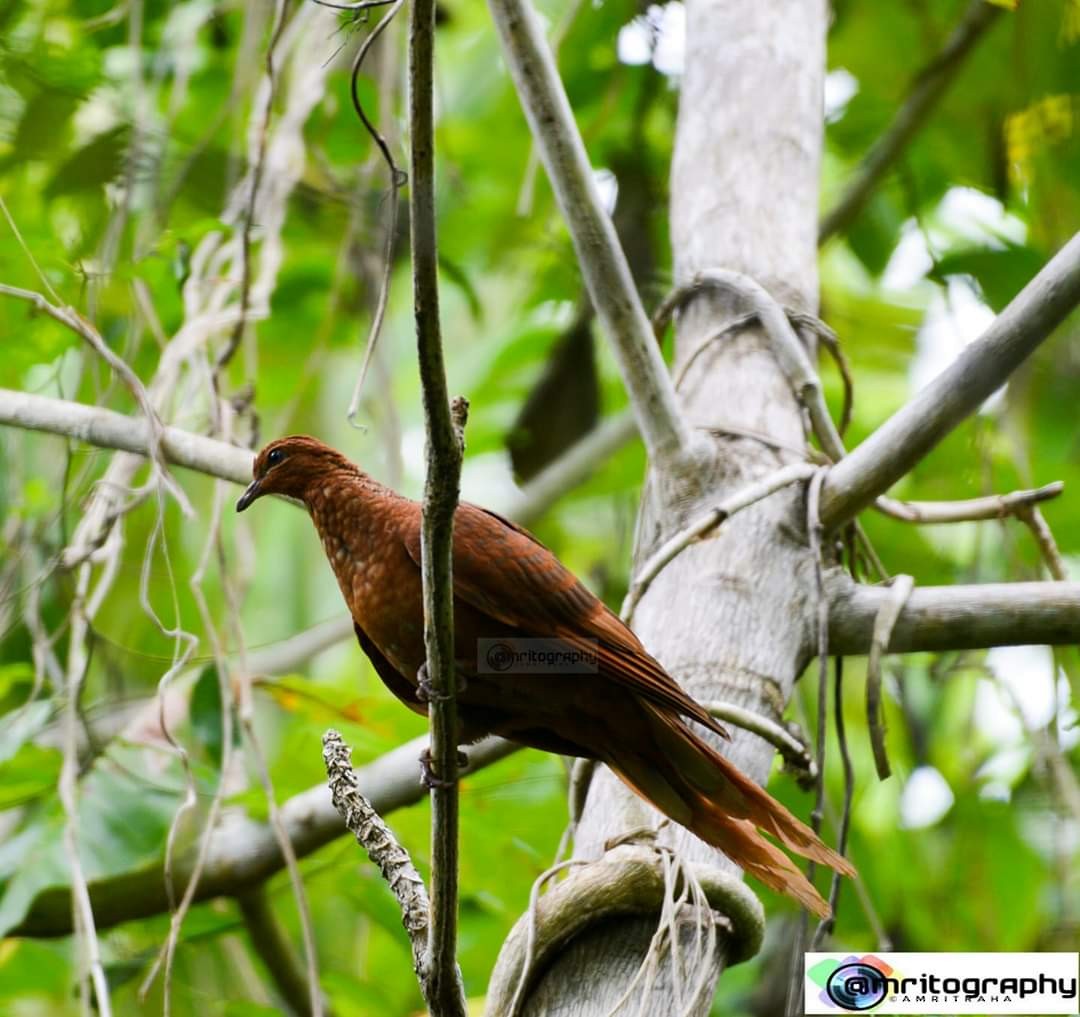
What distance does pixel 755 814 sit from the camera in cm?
215

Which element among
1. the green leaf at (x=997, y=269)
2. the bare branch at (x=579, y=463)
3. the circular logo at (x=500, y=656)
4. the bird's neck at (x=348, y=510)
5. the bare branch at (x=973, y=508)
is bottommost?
the circular logo at (x=500, y=656)

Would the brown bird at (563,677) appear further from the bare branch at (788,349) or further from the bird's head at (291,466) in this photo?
the bare branch at (788,349)

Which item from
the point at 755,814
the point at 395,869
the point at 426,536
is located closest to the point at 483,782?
the point at 755,814

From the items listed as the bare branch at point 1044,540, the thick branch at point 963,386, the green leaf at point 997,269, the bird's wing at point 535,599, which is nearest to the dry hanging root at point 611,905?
the bird's wing at point 535,599

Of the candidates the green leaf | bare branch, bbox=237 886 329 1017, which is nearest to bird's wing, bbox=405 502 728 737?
bare branch, bbox=237 886 329 1017

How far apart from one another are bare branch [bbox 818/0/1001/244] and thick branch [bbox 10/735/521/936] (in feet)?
7.39

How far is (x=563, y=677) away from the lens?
2197 mm

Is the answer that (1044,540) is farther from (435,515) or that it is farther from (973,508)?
(435,515)

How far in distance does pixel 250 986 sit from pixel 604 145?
2993 mm

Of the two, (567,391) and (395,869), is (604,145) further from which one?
(395,869)

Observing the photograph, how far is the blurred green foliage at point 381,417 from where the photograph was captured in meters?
3.28

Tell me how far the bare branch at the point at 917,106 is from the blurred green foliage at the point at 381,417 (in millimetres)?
158

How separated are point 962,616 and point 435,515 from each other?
45.7 inches

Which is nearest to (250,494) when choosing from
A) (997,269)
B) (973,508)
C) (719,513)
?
(719,513)
